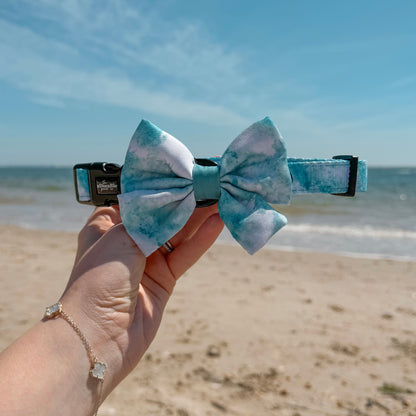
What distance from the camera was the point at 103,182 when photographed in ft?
4.41

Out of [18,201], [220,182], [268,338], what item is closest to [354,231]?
[268,338]

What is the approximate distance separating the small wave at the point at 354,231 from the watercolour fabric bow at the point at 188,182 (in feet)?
25.6

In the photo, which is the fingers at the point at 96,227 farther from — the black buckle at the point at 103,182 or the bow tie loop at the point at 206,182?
the bow tie loop at the point at 206,182

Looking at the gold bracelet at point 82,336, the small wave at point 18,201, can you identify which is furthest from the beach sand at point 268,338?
the small wave at point 18,201

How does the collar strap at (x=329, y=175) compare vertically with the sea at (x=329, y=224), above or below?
above

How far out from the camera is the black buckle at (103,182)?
134cm

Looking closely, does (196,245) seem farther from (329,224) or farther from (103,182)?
(329,224)

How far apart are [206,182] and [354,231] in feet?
27.4

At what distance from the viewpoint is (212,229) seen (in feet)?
4.50

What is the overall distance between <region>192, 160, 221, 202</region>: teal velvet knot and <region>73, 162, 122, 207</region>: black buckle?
1.08ft

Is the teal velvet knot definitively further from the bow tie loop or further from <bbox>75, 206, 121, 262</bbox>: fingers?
<bbox>75, 206, 121, 262</bbox>: fingers

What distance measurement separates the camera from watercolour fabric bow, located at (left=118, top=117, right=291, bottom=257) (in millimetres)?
1132

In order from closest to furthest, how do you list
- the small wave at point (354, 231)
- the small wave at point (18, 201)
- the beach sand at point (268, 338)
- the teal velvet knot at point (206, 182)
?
the teal velvet knot at point (206, 182) → the beach sand at point (268, 338) → the small wave at point (354, 231) → the small wave at point (18, 201)

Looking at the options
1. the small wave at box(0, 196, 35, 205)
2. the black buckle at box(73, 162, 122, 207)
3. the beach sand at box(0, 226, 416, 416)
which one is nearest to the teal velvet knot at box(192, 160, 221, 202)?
the black buckle at box(73, 162, 122, 207)
